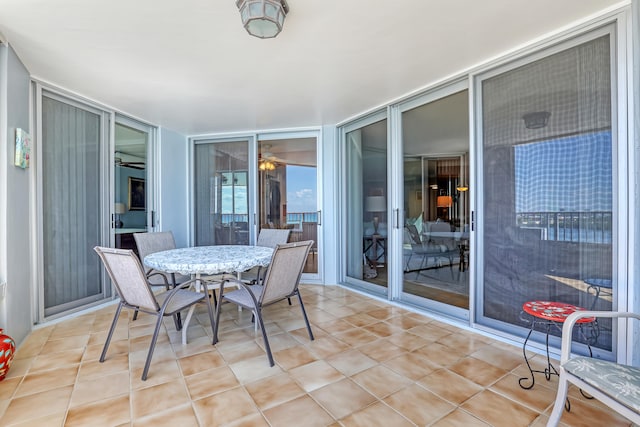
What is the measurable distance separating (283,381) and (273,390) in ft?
0.35

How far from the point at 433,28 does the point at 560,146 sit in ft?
4.12

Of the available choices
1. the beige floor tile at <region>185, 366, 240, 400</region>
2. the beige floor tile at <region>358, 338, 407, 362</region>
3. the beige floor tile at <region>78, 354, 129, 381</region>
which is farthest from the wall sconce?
the beige floor tile at <region>78, 354, 129, 381</region>

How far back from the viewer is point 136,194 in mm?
3939

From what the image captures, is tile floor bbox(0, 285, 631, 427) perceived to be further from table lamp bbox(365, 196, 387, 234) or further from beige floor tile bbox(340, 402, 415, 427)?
table lamp bbox(365, 196, 387, 234)

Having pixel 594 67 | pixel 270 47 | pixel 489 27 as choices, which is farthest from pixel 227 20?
pixel 594 67

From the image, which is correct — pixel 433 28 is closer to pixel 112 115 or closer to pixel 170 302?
pixel 170 302

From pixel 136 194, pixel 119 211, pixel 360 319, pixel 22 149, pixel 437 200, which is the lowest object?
pixel 360 319

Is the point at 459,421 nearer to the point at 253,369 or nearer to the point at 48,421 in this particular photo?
the point at 253,369

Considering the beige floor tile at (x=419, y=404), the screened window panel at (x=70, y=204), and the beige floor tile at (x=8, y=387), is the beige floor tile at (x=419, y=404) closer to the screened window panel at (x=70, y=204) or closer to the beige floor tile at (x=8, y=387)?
the beige floor tile at (x=8, y=387)

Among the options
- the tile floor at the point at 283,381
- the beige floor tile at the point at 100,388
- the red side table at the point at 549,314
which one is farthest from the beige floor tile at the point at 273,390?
the red side table at the point at 549,314

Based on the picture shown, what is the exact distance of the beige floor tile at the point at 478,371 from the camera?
74.5 inches

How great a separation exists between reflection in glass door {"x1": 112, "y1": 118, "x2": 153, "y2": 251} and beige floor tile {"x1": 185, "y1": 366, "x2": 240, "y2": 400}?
2508 millimetres

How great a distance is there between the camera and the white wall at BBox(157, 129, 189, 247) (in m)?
4.25

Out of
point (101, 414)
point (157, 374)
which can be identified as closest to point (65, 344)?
point (157, 374)
